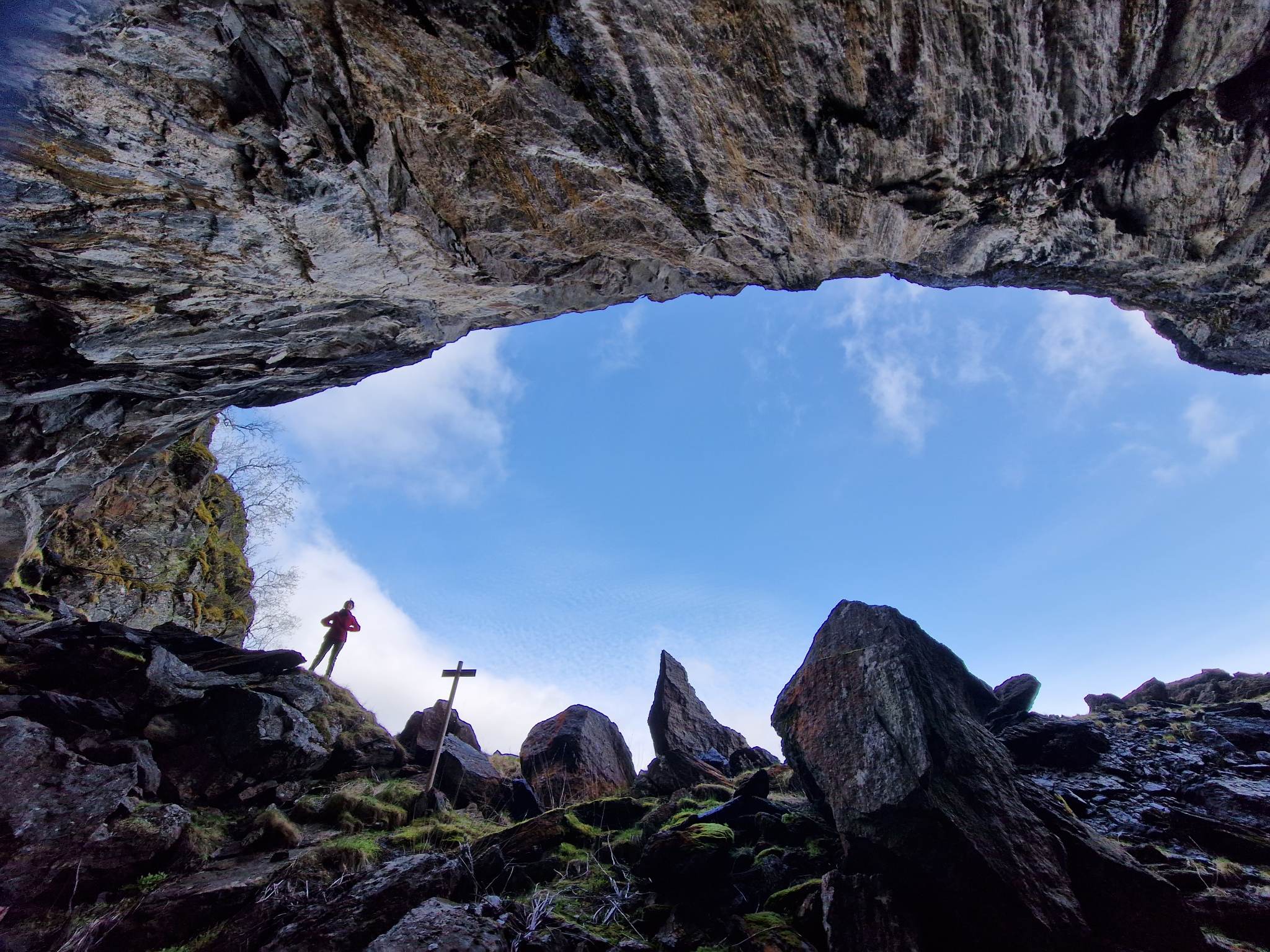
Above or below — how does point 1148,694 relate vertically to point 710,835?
above

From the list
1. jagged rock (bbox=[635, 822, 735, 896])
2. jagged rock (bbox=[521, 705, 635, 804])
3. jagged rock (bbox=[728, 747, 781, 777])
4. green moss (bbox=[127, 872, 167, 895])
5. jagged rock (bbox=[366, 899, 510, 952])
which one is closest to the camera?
jagged rock (bbox=[366, 899, 510, 952])

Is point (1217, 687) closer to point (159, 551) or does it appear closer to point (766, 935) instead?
point (766, 935)

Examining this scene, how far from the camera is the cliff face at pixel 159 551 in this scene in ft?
48.0

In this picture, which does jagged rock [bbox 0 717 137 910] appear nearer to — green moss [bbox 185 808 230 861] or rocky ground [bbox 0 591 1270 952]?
rocky ground [bbox 0 591 1270 952]

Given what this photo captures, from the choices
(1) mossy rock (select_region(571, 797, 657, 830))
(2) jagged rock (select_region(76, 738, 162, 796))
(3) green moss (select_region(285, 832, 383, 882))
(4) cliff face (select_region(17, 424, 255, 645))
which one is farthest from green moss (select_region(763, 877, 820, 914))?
(4) cliff face (select_region(17, 424, 255, 645))

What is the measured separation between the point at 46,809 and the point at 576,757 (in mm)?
10396

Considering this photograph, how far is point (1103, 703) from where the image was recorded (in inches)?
653

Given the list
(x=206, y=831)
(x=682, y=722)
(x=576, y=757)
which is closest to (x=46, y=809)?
(x=206, y=831)

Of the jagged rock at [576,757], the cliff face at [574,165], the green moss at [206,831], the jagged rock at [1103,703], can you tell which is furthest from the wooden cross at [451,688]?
the jagged rock at [1103,703]

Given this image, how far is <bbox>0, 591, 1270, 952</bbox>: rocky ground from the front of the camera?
22.4 feet

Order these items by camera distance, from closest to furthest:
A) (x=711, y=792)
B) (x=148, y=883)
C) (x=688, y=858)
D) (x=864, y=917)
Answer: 1. (x=864, y=917)
2. (x=148, y=883)
3. (x=688, y=858)
4. (x=711, y=792)

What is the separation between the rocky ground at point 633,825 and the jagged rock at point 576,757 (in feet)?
0.99

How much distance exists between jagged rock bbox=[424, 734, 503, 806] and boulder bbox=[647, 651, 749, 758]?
15.9 feet

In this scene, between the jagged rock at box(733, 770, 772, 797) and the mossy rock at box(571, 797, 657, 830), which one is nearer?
the jagged rock at box(733, 770, 772, 797)
